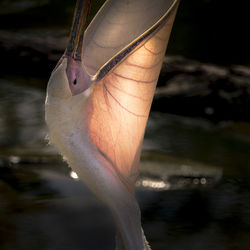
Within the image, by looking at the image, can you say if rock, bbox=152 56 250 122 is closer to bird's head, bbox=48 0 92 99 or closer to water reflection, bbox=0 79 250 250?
water reflection, bbox=0 79 250 250

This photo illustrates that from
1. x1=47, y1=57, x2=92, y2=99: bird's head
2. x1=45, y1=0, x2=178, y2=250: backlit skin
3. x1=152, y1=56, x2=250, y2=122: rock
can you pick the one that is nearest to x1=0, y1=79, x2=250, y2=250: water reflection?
x1=152, y1=56, x2=250, y2=122: rock

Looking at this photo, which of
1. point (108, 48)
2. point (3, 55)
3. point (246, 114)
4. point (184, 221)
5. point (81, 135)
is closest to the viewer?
point (81, 135)

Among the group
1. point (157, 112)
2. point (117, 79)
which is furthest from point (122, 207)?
point (157, 112)

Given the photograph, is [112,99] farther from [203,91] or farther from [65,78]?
[203,91]

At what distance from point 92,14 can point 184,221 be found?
600mm

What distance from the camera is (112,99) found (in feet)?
2.39

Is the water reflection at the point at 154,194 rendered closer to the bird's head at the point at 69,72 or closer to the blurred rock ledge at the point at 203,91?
the blurred rock ledge at the point at 203,91

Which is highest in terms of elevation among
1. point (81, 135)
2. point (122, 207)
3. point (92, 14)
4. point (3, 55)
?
point (92, 14)

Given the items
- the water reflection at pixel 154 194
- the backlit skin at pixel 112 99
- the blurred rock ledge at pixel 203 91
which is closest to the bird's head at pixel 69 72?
the backlit skin at pixel 112 99

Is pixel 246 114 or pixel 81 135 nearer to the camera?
pixel 81 135

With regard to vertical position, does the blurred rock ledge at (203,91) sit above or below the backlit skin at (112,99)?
below

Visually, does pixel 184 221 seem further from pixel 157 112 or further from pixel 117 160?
pixel 157 112

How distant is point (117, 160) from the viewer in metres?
0.76

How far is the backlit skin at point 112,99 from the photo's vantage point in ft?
2.20
